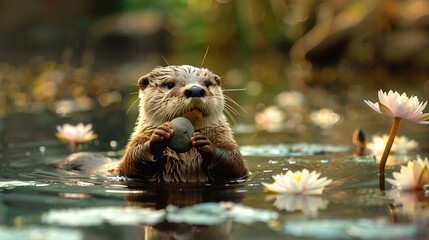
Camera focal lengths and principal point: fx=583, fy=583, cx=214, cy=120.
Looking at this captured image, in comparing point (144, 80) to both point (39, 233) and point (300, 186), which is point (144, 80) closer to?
point (300, 186)

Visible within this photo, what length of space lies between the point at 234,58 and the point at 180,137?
1562cm

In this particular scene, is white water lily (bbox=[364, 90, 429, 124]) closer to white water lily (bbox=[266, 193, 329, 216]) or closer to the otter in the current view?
white water lily (bbox=[266, 193, 329, 216])

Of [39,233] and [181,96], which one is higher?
[181,96]

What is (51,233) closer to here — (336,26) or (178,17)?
(336,26)

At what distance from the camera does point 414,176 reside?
283 cm

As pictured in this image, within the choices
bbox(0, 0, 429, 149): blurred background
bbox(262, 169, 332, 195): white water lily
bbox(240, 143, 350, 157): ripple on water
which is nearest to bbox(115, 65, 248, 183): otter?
bbox(262, 169, 332, 195): white water lily

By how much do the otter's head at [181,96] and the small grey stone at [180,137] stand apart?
13 centimetres

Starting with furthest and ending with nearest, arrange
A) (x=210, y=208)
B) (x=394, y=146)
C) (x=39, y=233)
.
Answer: (x=394, y=146), (x=210, y=208), (x=39, y=233)

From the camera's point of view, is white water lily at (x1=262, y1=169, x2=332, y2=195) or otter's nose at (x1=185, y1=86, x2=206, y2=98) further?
otter's nose at (x1=185, y1=86, x2=206, y2=98)

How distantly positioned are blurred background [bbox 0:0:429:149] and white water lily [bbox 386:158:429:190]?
2249 millimetres

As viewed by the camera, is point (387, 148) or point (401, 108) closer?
point (401, 108)

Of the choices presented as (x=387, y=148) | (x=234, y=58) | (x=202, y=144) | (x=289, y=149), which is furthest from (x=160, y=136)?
(x=234, y=58)

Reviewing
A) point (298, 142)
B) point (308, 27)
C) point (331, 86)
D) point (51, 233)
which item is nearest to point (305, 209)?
point (51, 233)

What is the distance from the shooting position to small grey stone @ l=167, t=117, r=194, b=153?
3107 mm
